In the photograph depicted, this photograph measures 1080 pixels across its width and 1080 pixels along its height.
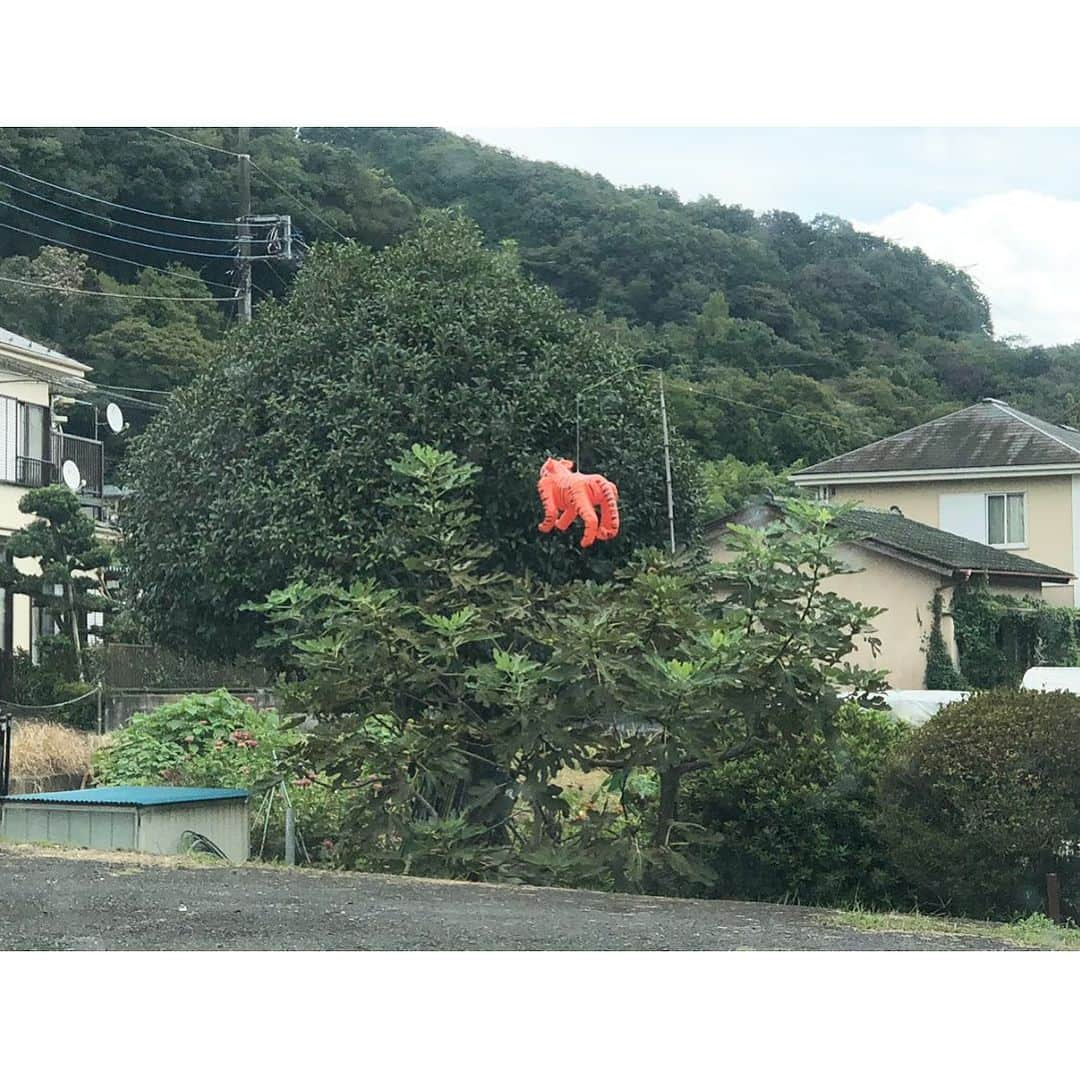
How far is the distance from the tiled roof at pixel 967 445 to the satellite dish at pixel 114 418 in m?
4.00

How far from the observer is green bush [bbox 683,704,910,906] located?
292 inches

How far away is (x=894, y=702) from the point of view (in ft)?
25.3

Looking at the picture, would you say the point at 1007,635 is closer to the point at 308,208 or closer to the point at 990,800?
the point at 990,800

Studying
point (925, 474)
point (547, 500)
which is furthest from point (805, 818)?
point (547, 500)

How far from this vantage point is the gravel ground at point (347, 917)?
5848mm

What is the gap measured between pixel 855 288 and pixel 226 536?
3.73 metres

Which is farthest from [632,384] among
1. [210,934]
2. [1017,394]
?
[210,934]

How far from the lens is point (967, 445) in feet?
26.3

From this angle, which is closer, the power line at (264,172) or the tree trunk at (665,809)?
the tree trunk at (665,809)

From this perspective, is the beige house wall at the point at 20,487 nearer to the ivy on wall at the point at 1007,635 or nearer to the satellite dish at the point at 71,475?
the satellite dish at the point at 71,475

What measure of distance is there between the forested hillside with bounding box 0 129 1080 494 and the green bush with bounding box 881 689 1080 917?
6.50ft

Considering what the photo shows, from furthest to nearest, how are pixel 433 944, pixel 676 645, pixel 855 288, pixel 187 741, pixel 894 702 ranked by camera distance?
pixel 187 741, pixel 855 288, pixel 894 702, pixel 676 645, pixel 433 944

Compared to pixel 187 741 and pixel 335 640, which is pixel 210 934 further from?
pixel 187 741

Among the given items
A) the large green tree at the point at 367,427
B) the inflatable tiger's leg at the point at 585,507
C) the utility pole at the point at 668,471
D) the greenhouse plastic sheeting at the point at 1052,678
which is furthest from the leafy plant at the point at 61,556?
the greenhouse plastic sheeting at the point at 1052,678
